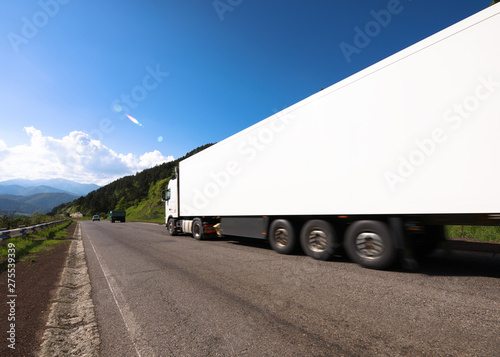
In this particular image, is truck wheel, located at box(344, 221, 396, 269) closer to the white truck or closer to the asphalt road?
the white truck

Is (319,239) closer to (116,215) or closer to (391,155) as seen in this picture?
(391,155)

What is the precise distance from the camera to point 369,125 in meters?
5.01

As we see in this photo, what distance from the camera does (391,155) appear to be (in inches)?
183

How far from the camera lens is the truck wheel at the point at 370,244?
15.8 ft

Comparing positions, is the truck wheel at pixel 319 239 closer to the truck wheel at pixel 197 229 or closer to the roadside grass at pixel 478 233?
the roadside grass at pixel 478 233

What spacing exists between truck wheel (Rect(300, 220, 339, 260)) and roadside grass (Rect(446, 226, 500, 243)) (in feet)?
15.2

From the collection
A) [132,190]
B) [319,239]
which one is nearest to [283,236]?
[319,239]

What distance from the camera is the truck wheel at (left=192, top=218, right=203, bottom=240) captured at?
11133mm

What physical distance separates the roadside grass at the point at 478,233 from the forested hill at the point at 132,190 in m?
64.6

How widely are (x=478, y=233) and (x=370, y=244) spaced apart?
6510mm

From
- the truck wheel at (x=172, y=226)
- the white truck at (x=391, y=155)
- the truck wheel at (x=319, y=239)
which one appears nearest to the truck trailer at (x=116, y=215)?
the truck wheel at (x=172, y=226)

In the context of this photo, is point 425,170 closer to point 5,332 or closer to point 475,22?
point 475,22

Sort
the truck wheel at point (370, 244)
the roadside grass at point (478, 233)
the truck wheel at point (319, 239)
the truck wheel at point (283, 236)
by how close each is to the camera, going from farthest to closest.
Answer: the roadside grass at point (478, 233) → the truck wheel at point (283, 236) → the truck wheel at point (319, 239) → the truck wheel at point (370, 244)

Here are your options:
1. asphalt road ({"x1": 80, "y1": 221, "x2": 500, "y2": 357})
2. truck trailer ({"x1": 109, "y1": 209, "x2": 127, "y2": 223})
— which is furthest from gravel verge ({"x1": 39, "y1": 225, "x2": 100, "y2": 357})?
truck trailer ({"x1": 109, "y1": 209, "x2": 127, "y2": 223})
